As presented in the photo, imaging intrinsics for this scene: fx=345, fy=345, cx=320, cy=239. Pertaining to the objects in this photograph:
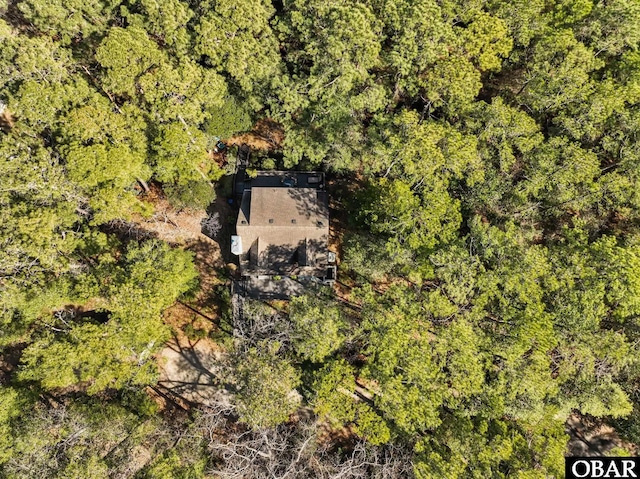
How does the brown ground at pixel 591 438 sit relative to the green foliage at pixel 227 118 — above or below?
below

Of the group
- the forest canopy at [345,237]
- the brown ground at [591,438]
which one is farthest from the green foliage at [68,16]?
the brown ground at [591,438]

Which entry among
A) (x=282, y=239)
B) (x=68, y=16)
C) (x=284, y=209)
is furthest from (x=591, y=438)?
(x=68, y=16)

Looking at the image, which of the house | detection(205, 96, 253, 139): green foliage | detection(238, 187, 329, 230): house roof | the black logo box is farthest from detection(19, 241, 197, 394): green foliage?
the black logo box

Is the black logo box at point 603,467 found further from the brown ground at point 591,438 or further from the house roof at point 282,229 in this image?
the house roof at point 282,229

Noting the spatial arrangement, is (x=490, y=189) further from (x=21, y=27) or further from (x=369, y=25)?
(x=21, y=27)

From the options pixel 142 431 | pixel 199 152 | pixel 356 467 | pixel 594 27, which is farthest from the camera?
pixel 594 27

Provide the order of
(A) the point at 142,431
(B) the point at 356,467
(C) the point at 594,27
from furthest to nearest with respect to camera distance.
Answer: (C) the point at 594,27
(A) the point at 142,431
(B) the point at 356,467

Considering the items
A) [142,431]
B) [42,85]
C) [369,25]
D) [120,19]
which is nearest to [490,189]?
[369,25]
